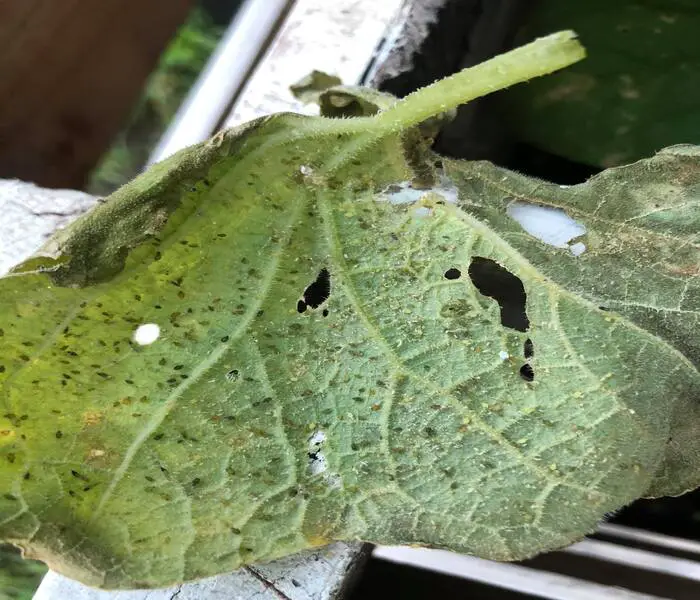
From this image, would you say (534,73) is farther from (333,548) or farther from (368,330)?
(333,548)

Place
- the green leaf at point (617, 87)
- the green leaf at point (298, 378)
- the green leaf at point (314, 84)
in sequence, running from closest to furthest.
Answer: the green leaf at point (298, 378) < the green leaf at point (314, 84) < the green leaf at point (617, 87)

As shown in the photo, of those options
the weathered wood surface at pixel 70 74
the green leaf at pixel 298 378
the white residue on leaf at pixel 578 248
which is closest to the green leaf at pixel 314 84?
the green leaf at pixel 298 378

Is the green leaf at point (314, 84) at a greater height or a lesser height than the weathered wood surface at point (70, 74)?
greater

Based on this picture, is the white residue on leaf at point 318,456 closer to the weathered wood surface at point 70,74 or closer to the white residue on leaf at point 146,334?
the white residue on leaf at point 146,334

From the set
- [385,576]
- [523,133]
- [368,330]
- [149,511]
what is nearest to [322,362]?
[368,330]

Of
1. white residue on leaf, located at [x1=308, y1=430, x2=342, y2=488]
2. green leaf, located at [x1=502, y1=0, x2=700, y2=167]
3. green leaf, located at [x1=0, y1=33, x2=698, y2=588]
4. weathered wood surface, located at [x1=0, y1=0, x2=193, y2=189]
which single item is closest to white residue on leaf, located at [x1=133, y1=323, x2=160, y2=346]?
green leaf, located at [x1=0, y1=33, x2=698, y2=588]

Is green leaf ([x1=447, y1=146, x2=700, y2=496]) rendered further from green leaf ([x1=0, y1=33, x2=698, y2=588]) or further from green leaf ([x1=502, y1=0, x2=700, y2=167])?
green leaf ([x1=502, y1=0, x2=700, y2=167])

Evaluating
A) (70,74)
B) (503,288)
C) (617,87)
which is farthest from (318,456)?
(70,74)

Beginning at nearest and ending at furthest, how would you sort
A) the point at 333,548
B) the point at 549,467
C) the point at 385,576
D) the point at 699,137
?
the point at 549,467, the point at 333,548, the point at 385,576, the point at 699,137
